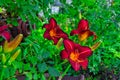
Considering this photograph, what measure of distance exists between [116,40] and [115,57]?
153mm

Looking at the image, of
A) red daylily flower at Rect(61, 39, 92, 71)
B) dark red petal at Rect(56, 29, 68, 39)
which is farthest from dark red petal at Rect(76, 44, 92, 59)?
dark red petal at Rect(56, 29, 68, 39)

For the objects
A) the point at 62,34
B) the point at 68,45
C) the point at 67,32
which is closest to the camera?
the point at 68,45

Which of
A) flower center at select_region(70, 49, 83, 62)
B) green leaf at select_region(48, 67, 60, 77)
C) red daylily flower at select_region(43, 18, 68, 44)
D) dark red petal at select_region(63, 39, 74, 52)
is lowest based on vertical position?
green leaf at select_region(48, 67, 60, 77)

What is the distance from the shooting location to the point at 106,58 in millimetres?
2734

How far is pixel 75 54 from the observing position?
6.07 ft

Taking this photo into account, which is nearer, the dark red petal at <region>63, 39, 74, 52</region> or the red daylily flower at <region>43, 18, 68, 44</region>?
the dark red petal at <region>63, 39, 74, 52</region>

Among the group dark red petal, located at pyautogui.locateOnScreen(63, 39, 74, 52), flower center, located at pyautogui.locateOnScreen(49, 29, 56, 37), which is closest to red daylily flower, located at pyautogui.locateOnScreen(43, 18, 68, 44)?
flower center, located at pyautogui.locateOnScreen(49, 29, 56, 37)

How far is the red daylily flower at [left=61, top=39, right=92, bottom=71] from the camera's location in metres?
1.81

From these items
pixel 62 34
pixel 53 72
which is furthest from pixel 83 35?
pixel 53 72

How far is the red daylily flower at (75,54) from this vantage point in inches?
71.3

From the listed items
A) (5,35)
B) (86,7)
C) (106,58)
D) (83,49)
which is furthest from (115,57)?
(5,35)

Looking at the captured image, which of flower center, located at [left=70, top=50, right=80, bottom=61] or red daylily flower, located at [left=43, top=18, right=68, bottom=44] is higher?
red daylily flower, located at [left=43, top=18, right=68, bottom=44]

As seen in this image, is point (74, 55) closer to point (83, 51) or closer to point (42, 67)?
point (83, 51)

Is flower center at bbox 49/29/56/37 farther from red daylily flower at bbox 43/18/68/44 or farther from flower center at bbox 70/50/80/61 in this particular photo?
flower center at bbox 70/50/80/61
